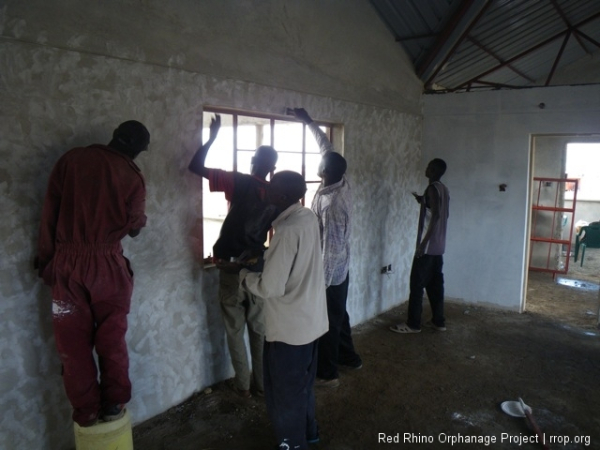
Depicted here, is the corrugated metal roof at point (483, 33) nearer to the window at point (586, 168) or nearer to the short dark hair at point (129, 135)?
→ the short dark hair at point (129, 135)

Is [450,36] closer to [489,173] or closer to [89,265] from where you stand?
[489,173]

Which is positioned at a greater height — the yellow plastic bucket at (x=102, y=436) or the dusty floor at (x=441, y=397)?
the yellow plastic bucket at (x=102, y=436)

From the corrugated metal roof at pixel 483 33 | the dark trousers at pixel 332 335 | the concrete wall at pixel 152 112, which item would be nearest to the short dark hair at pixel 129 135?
the concrete wall at pixel 152 112

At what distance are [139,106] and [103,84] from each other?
0.23 meters

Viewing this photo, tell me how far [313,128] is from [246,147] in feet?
2.15

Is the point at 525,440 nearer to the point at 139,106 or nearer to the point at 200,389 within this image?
the point at 200,389

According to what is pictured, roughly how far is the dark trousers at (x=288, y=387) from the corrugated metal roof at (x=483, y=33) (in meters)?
3.54

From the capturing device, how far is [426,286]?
4621 mm

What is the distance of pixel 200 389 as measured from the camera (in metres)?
3.23

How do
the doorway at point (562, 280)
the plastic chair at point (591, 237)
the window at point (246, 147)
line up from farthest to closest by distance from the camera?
1. the plastic chair at point (591, 237)
2. the doorway at point (562, 280)
3. the window at point (246, 147)

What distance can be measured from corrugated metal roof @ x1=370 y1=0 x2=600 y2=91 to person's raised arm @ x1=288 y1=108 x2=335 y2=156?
1745 millimetres

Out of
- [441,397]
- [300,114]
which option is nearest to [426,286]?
[441,397]

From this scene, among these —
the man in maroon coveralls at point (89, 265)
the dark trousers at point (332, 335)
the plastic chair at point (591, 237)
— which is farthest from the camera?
the plastic chair at point (591, 237)

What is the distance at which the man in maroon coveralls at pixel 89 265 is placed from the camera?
2137 millimetres
